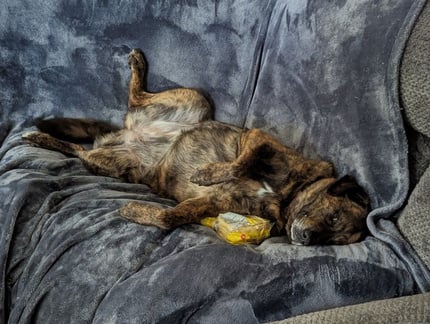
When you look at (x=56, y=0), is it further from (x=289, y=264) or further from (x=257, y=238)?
(x=289, y=264)

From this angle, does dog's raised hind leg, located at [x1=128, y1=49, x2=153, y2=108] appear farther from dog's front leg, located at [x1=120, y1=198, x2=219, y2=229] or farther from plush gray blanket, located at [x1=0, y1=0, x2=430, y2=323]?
dog's front leg, located at [x1=120, y1=198, x2=219, y2=229]

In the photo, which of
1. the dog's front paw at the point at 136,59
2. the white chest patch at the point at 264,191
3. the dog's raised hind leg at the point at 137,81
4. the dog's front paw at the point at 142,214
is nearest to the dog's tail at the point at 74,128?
the dog's raised hind leg at the point at 137,81

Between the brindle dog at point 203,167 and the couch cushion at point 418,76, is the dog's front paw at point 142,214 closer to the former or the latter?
the brindle dog at point 203,167

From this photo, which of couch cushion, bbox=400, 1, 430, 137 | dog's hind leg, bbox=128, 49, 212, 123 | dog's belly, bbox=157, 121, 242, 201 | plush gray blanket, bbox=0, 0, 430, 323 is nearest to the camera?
plush gray blanket, bbox=0, 0, 430, 323

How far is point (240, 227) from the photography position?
6.87ft

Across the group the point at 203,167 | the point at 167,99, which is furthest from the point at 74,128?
the point at 203,167

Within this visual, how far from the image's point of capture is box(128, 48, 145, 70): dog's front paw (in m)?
2.72

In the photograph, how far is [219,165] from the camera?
237 centimetres

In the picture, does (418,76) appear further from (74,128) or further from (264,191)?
(74,128)

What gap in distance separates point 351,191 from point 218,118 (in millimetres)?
872

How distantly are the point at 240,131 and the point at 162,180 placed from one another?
1.47ft

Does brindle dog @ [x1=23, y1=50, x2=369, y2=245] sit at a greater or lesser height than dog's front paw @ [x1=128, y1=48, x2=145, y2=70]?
lesser

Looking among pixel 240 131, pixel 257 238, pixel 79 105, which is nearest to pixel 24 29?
pixel 79 105

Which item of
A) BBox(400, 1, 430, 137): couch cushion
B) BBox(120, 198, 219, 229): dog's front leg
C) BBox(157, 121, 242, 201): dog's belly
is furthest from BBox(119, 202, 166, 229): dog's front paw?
BBox(400, 1, 430, 137): couch cushion
